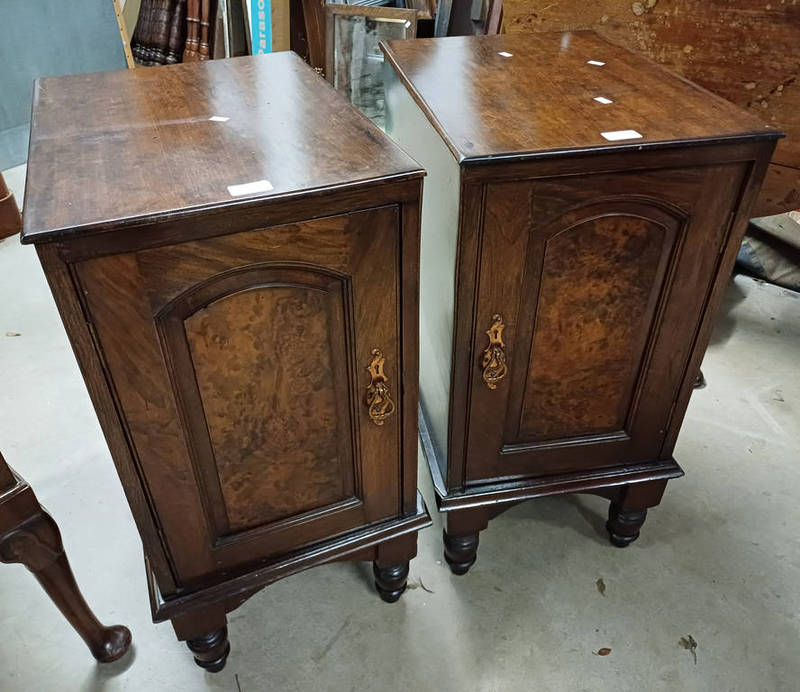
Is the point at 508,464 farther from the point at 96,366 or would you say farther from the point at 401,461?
the point at 96,366

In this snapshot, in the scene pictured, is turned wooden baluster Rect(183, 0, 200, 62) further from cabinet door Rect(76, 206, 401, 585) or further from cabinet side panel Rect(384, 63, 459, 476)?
cabinet door Rect(76, 206, 401, 585)

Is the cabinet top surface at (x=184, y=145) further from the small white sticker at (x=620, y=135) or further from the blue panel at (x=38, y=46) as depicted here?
the blue panel at (x=38, y=46)

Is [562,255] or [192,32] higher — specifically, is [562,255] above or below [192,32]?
above

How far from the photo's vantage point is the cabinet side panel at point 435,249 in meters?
0.99

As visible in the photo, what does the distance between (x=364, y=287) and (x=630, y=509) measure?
80 centimetres

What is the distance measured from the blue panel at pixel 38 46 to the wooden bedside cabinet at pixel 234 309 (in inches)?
77.9

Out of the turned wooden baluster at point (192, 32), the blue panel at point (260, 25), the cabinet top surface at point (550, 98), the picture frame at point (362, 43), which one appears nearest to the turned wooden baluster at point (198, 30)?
the turned wooden baluster at point (192, 32)

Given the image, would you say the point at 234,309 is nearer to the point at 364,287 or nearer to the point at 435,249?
the point at 364,287

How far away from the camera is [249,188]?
0.76 m

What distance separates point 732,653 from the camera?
1216 mm

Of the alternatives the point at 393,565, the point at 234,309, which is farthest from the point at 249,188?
the point at 393,565

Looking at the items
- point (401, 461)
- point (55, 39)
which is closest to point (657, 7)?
point (401, 461)

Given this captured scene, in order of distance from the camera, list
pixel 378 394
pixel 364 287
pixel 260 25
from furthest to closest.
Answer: pixel 260 25, pixel 378 394, pixel 364 287

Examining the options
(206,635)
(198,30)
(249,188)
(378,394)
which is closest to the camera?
(249,188)
